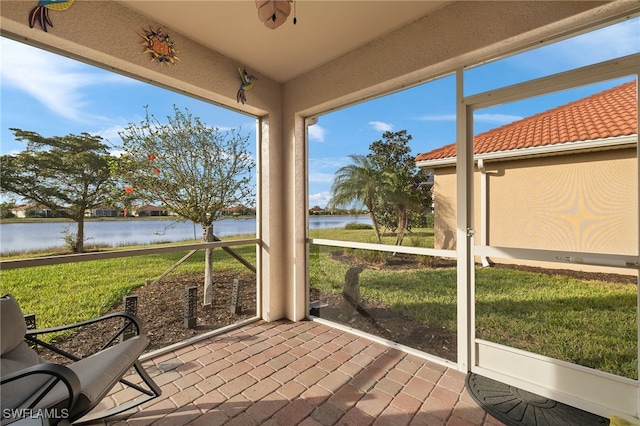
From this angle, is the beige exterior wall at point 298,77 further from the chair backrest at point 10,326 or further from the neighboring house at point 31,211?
the chair backrest at point 10,326

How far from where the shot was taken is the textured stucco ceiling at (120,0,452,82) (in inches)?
93.7

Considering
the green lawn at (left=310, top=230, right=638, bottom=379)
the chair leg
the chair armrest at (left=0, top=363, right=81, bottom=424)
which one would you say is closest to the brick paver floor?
the chair leg

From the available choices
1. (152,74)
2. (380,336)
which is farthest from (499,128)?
(152,74)

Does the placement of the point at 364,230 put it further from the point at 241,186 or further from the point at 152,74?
the point at 152,74

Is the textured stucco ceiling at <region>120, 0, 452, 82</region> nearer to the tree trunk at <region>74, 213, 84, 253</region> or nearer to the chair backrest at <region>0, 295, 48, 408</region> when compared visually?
the tree trunk at <region>74, 213, 84, 253</region>

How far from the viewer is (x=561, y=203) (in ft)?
7.06

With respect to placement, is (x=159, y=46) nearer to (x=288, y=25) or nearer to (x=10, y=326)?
Result: (x=288, y=25)

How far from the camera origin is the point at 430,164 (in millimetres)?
2766

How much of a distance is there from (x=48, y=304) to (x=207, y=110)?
2432mm

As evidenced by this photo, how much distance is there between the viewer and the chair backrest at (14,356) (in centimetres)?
150

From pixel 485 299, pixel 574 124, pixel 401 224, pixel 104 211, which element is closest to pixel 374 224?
pixel 401 224

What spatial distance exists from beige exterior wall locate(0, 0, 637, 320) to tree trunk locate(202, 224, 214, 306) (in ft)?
2.12

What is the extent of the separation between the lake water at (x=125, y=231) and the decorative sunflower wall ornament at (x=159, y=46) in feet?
5.20

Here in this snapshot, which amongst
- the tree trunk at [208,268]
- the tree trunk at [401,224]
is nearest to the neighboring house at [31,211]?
the tree trunk at [208,268]
